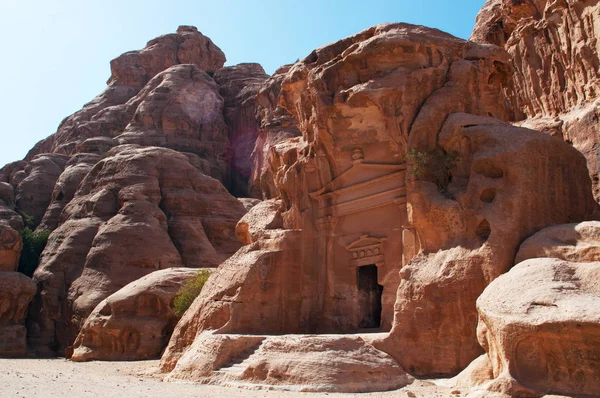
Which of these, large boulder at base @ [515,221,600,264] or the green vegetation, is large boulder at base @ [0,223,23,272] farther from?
large boulder at base @ [515,221,600,264]

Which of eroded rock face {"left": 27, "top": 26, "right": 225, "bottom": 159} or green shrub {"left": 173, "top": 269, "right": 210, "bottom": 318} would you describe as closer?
green shrub {"left": 173, "top": 269, "right": 210, "bottom": 318}

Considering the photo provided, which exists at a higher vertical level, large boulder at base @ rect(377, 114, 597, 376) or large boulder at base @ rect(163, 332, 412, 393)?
large boulder at base @ rect(377, 114, 597, 376)

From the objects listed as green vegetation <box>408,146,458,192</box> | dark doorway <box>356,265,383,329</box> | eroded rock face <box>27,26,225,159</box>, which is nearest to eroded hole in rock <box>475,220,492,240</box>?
green vegetation <box>408,146,458,192</box>

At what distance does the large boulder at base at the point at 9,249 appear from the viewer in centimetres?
4100

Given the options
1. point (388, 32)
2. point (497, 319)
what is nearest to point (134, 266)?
point (388, 32)

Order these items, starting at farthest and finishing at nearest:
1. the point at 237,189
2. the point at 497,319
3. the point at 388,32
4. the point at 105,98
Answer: the point at 105,98
the point at 237,189
the point at 388,32
the point at 497,319

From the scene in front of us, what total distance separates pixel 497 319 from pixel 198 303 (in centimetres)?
1175

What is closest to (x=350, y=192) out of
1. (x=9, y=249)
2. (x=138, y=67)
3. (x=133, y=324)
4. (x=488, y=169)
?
(x=488, y=169)

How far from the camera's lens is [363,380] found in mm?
15180

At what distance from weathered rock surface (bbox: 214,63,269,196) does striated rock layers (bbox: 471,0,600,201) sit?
80.3 ft

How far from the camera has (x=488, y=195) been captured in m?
17.0

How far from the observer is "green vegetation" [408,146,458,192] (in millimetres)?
18484

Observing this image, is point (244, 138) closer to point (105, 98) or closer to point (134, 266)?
point (105, 98)

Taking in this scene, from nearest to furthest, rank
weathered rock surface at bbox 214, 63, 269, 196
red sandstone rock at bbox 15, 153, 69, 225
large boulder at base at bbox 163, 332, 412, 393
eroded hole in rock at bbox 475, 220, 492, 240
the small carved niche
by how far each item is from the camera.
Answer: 1. large boulder at base at bbox 163, 332, 412, 393
2. eroded hole in rock at bbox 475, 220, 492, 240
3. the small carved niche
4. red sandstone rock at bbox 15, 153, 69, 225
5. weathered rock surface at bbox 214, 63, 269, 196
